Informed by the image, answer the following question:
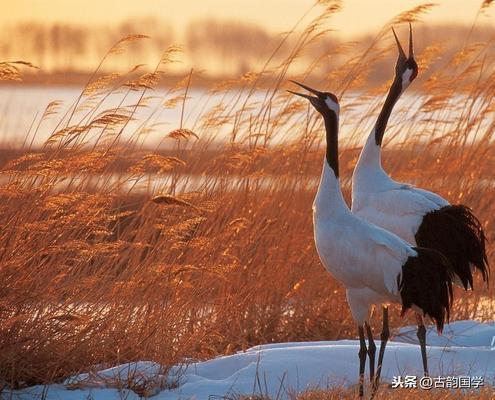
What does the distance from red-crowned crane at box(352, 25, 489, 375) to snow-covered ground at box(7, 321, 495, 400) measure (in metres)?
0.34

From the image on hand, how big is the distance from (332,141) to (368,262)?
2.14 feet

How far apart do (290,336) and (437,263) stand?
168 centimetres

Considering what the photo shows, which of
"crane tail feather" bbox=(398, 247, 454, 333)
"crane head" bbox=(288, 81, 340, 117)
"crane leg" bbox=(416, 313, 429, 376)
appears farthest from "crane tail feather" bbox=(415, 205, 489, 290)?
"crane head" bbox=(288, 81, 340, 117)

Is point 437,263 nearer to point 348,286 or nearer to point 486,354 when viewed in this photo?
point 348,286

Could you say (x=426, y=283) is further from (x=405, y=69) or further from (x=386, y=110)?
(x=405, y=69)

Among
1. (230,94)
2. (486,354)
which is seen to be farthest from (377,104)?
(486,354)

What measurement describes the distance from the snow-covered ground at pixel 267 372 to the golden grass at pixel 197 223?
4.8 inches

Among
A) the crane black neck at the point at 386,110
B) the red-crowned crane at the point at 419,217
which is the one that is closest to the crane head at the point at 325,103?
the red-crowned crane at the point at 419,217

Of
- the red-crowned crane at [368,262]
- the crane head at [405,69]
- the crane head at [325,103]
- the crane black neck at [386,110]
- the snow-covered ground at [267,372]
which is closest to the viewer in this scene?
the snow-covered ground at [267,372]

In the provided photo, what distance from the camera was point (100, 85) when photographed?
6578mm

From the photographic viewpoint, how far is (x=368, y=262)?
6.15 m

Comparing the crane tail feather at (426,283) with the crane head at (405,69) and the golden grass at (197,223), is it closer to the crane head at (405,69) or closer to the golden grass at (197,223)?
the golden grass at (197,223)

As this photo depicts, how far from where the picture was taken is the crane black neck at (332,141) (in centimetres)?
630

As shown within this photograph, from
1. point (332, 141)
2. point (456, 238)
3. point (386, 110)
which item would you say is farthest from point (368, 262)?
point (386, 110)
